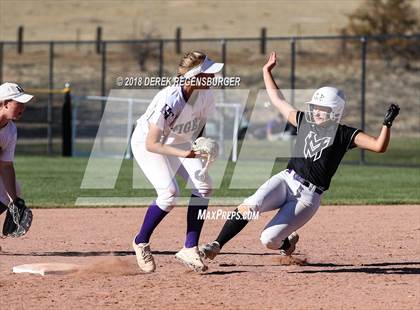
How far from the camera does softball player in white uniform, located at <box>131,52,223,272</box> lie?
960 centimetres

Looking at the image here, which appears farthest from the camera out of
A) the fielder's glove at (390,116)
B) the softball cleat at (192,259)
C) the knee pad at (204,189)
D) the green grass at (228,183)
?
the green grass at (228,183)

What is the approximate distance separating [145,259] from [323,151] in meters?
1.99

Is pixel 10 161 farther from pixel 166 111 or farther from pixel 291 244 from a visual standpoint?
pixel 291 244

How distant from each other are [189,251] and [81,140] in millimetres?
24768

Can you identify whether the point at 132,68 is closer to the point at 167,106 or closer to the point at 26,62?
the point at 26,62

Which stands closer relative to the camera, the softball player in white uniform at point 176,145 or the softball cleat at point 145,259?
the softball player in white uniform at point 176,145

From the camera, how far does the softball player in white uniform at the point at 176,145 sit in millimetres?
9602

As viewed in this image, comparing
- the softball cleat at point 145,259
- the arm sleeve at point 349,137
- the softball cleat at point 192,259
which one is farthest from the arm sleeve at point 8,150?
the arm sleeve at point 349,137

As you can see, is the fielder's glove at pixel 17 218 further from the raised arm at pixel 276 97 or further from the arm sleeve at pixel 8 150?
the raised arm at pixel 276 97

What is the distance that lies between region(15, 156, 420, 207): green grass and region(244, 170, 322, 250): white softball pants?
7.15 m

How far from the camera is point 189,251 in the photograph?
9.77m

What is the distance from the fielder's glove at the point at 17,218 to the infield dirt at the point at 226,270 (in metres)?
0.34

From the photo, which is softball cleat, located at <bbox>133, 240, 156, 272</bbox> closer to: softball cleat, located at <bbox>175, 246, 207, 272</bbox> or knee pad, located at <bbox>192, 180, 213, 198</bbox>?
softball cleat, located at <bbox>175, 246, 207, 272</bbox>

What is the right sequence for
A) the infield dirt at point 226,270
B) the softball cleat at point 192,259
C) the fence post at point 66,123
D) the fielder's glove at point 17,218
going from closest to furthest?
the infield dirt at point 226,270, the softball cleat at point 192,259, the fielder's glove at point 17,218, the fence post at point 66,123
